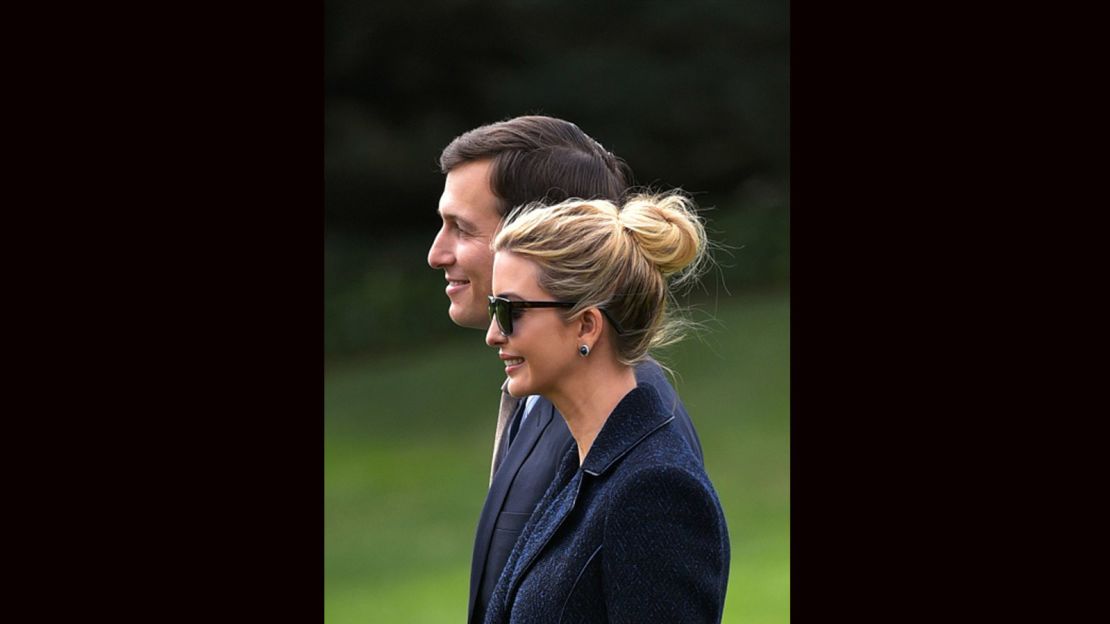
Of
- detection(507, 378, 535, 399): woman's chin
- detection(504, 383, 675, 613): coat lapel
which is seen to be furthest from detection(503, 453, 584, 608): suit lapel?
detection(507, 378, 535, 399): woman's chin

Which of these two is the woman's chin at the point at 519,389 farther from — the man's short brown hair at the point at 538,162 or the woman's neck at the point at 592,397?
the man's short brown hair at the point at 538,162

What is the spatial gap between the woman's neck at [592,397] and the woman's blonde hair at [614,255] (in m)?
0.04

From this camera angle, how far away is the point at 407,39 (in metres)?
10.1

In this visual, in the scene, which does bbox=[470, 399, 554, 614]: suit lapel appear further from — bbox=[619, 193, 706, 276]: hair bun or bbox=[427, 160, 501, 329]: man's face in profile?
bbox=[619, 193, 706, 276]: hair bun

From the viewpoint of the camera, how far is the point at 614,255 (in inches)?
92.0

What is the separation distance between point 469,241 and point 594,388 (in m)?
0.63

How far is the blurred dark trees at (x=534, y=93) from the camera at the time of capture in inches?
394

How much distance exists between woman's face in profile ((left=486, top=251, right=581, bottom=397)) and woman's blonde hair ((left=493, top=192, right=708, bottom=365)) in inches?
0.7

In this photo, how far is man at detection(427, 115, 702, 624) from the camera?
2.76m

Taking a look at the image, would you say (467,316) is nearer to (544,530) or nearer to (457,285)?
(457,285)

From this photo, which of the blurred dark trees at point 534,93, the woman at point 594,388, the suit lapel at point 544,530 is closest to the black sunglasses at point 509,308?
the woman at point 594,388

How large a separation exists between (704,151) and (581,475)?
A: 27.5 ft

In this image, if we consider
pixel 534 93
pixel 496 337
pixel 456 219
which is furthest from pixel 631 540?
pixel 534 93

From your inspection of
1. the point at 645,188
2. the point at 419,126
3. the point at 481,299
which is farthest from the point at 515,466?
the point at 419,126
